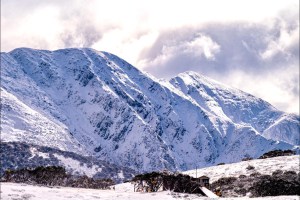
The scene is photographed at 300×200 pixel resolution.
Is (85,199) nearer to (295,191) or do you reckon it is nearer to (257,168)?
(295,191)

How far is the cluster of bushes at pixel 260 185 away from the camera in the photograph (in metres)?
77.7

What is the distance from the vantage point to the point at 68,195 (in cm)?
4284

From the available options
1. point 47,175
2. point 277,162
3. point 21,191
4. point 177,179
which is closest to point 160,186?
point 177,179

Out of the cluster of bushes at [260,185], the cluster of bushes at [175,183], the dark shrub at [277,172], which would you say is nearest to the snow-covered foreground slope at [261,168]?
the dark shrub at [277,172]

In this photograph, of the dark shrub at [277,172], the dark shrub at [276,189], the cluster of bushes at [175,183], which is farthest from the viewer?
the dark shrub at [277,172]

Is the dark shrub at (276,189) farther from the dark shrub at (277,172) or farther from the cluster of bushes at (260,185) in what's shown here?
the dark shrub at (277,172)

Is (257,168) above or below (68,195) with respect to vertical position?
above

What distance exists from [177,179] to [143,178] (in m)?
21.4

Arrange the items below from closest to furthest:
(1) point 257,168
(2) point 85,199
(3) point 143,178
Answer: (2) point 85,199 → (3) point 143,178 → (1) point 257,168

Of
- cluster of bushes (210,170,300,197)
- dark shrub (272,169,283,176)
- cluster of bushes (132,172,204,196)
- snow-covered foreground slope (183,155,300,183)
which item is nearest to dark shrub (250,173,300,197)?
cluster of bushes (210,170,300,197)

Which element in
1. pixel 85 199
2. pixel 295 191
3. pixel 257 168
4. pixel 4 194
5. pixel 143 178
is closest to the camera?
pixel 4 194

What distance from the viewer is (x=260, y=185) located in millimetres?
85250

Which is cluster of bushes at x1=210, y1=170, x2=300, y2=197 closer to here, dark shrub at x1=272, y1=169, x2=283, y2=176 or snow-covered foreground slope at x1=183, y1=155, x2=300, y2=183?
dark shrub at x1=272, y1=169, x2=283, y2=176

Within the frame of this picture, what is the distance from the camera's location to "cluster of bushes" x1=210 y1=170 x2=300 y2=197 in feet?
255
